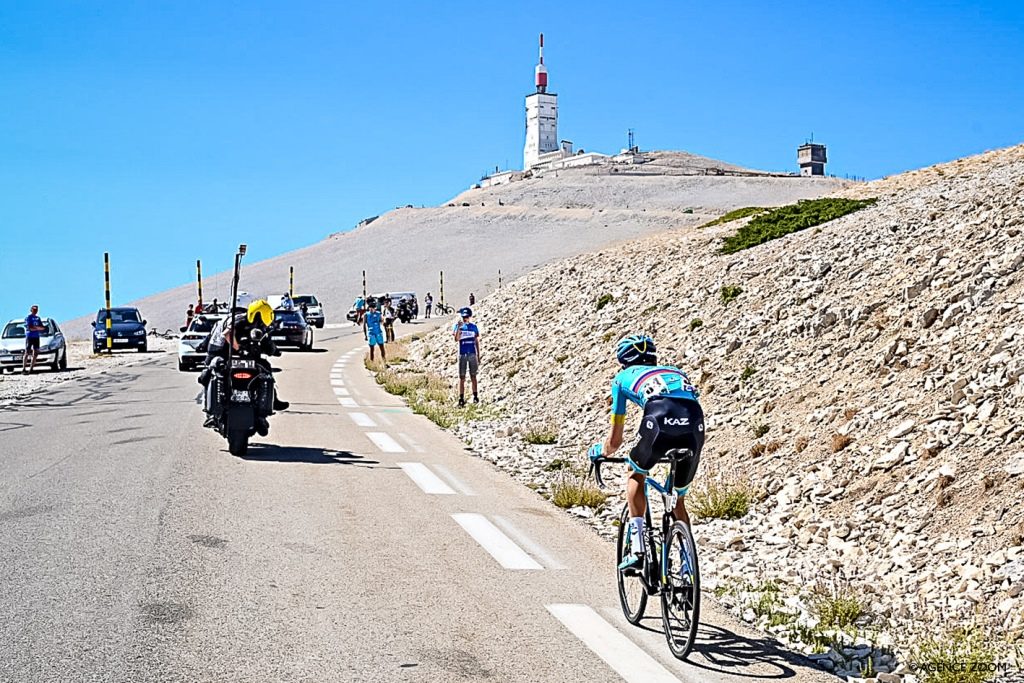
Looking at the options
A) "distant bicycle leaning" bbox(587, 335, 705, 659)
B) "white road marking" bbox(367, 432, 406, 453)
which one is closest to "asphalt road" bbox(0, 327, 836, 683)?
"distant bicycle leaning" bbox(587, 335, 705, 659)

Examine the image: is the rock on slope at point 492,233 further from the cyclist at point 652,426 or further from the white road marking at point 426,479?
the cyclist at point 652,426

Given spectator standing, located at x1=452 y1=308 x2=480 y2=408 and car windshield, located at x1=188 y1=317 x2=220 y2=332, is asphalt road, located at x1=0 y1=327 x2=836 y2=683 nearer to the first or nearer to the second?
spectator standing, located at x1=452 y1=308 x2=480 y2=408

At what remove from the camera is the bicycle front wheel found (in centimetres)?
530

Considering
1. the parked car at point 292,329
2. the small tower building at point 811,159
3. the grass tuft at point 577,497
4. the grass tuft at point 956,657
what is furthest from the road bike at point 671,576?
the small tower building at point 811,159

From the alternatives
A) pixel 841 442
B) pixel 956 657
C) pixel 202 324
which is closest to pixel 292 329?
pixel 202 324

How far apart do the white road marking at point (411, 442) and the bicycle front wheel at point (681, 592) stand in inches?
321

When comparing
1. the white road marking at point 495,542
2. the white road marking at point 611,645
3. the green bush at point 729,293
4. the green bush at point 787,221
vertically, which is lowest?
the white road marking at point 495,542

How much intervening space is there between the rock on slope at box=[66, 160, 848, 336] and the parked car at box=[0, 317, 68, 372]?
49.9 metres

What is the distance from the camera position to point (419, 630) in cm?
574

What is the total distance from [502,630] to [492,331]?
22.2 metres

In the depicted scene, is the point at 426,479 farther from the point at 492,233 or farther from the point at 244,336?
the point at 492,233

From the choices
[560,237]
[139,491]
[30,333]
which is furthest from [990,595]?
[560,237]

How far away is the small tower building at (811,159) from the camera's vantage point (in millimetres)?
155500

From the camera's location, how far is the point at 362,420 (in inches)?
673
